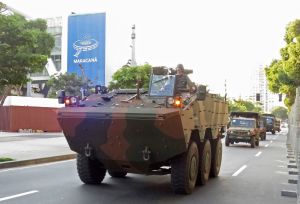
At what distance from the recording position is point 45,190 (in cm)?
1019

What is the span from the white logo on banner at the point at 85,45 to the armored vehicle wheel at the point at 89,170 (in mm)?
63671

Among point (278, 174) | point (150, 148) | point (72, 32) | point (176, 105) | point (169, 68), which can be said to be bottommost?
point (278, 174)

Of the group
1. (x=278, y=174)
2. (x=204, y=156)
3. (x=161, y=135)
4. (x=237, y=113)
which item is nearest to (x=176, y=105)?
(x=161, y=135)

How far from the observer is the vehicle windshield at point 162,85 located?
393 inches

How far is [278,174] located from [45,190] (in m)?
7.63

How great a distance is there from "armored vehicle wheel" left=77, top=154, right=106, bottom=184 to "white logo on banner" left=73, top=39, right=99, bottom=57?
63671mm

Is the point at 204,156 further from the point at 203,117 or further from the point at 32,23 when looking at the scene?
the point at 32,23

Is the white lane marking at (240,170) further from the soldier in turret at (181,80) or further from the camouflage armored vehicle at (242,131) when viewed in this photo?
the camouflage armored vehicle at (242,131)

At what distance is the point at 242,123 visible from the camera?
1242 inches

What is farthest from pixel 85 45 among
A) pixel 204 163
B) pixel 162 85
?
pixel 162 85

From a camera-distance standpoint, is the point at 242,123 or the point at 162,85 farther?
the point at 242,123

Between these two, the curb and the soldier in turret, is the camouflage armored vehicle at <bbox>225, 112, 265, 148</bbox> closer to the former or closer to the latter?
the curb

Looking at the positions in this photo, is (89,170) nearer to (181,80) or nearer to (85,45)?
(181,80)

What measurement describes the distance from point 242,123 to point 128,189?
21836mm
